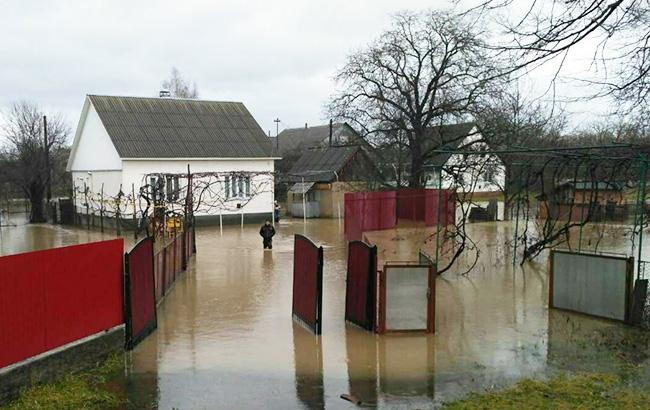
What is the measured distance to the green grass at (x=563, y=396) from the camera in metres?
6.46

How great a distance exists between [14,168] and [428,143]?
25.4 metres

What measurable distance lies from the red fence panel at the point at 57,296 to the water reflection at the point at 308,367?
2.65m

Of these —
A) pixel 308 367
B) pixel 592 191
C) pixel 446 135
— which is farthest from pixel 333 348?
pixel 446 135

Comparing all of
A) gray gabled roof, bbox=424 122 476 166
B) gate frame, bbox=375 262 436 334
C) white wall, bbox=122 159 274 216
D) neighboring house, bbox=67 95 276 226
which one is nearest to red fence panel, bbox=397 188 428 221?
gray gabled roof, bbox=424 122 476 166

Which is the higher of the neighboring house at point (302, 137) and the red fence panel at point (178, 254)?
the neighboring house at point (302, 137)

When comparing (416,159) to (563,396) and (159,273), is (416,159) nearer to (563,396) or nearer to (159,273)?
(159,273)

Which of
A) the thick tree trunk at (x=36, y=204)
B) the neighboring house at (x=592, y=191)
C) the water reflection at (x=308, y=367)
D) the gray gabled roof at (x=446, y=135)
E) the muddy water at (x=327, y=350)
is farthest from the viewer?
the thick tree trunk at (x=36, y=204)

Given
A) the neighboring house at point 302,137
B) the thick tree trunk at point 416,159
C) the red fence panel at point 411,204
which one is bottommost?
the red fence panel at point 411,204

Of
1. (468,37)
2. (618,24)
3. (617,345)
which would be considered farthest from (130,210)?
(618,24)

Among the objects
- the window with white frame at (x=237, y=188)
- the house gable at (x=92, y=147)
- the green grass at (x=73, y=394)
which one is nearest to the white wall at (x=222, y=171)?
the window with white frame at (x=237, y=188)

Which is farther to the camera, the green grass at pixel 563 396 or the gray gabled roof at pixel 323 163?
the gray gabled roof at pixel 323 163

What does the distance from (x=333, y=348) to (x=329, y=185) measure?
2850cm

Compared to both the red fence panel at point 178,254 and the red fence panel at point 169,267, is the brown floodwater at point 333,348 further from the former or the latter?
the red fence panel at point 178,254

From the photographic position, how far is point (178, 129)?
Result: 114ft
